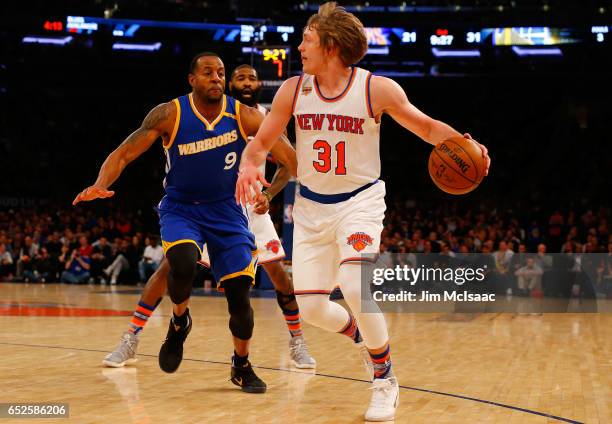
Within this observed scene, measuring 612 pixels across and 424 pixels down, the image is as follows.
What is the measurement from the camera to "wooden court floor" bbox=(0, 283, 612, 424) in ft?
16.1

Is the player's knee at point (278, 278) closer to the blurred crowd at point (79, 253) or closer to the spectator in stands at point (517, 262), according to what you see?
the spectator in stands at point (517, 262)

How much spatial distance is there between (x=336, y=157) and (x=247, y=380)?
5.28 feet

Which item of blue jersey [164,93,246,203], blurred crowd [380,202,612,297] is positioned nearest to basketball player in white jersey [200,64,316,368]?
blue jersey [164,93,246,203]

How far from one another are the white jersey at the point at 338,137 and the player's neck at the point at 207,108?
894mm

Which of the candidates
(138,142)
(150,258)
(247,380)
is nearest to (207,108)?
(138,142)

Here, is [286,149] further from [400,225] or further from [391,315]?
[400,225]

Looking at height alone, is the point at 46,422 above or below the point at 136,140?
below

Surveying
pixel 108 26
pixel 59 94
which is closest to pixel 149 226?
pixel 108 26

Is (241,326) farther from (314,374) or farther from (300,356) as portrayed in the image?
(300,356)

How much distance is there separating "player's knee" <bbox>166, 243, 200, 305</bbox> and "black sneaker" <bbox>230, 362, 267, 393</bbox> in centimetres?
63

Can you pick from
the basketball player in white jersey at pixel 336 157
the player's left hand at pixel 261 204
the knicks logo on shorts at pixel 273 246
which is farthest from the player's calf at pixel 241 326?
the knicks logo on shorts at pixel 273 246

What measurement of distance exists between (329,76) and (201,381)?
7.67 ft

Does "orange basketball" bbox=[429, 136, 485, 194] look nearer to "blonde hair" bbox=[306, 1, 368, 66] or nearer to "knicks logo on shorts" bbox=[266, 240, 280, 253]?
"blonde hair" bbox=[306, 1, 368, 66]

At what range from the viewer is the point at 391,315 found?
1249 cm
